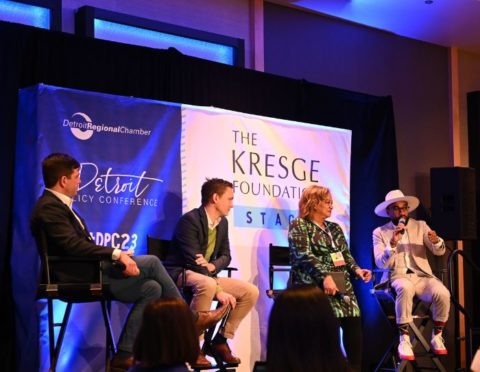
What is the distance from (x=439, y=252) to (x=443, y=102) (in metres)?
2.30

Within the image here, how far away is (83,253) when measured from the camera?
13.7 feet

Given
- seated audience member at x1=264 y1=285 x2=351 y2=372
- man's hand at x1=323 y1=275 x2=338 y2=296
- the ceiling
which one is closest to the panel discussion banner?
man's hand at x1=323 y1=275 x2=338 y2=296

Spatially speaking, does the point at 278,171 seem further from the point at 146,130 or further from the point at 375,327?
the point at 375,327

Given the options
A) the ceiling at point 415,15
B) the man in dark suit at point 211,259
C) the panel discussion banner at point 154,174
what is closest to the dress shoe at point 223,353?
the man in dark suit at point 211,259

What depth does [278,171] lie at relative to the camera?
5.98 metres

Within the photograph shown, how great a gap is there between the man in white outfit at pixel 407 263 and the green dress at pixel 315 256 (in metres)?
0.70

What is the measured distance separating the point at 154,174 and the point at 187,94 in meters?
0.80

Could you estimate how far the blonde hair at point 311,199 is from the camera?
5344mm

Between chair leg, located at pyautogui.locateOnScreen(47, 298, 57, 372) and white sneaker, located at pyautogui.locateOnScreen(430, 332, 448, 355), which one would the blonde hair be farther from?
chair leg, located at pyautogui.locateOnScreen(47, 298, 57, 372)

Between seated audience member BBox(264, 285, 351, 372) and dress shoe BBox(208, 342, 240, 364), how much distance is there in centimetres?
287

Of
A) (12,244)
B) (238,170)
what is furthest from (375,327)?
(12,244)

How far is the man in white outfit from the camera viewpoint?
5828 mm

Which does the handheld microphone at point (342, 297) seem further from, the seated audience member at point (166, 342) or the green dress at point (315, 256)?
the seated audience member at point (166, 342)

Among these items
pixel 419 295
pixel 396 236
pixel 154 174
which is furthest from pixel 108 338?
pixel 419 295
